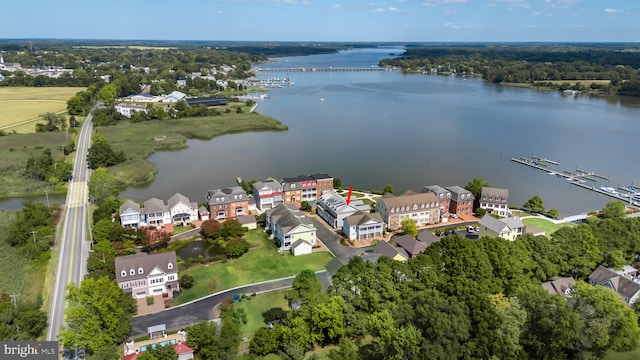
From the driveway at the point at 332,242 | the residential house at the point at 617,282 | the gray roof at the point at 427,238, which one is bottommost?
the driveway at the point at 332,242

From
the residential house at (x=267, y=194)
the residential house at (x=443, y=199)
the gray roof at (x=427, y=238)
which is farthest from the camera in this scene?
the residential house at (x=267, y=194)

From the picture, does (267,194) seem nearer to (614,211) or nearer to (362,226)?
(362,226)

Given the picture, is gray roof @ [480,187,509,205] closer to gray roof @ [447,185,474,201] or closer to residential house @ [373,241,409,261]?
gray roof @ [447,185,474,201]

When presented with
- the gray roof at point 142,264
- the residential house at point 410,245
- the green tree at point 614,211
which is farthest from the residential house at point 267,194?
the green tree at point 614,211

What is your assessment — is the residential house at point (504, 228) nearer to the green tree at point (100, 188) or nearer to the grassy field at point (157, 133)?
the green tree at point (100, 188)

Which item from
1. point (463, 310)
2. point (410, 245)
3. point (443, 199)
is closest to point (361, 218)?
point (410, 245)

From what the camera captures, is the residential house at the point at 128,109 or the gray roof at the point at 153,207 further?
the residential house at the point at 128,109
